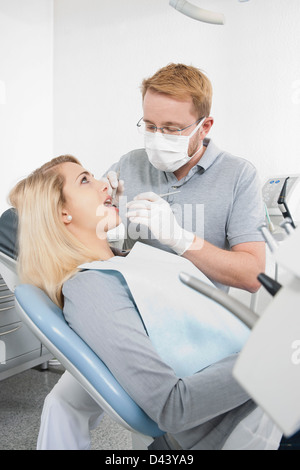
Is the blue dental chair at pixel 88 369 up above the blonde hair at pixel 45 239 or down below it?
below

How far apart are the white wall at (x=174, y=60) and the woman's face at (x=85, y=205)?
184 cm

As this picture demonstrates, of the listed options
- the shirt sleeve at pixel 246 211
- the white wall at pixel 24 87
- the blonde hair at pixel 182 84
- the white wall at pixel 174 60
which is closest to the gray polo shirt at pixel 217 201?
the shirt sleeve at pixel 246 211

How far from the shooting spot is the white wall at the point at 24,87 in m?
3.01

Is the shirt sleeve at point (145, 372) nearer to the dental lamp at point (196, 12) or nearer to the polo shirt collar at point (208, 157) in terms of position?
the polo shirt collar at point (208, 157)

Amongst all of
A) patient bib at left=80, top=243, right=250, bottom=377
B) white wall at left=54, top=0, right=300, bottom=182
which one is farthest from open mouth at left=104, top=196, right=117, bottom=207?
white wall at left=54, top=0, right=300, bottom=182

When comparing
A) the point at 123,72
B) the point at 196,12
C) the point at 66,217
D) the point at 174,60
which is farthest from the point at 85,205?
the point at 123,72

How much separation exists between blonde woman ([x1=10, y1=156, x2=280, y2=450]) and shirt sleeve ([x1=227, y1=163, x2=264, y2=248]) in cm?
42

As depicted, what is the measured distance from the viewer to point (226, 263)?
120 cm

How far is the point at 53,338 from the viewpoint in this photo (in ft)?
2.68

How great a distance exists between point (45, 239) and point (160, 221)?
0.32 metres

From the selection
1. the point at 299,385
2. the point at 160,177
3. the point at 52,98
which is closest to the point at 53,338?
the point at 299,385

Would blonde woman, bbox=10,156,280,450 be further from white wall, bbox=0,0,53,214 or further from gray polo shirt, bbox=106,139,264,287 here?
white wall, bbox=0,0,53,214

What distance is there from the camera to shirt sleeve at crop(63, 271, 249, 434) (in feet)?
2.40

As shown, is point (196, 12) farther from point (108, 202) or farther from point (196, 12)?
point (108, 202)
